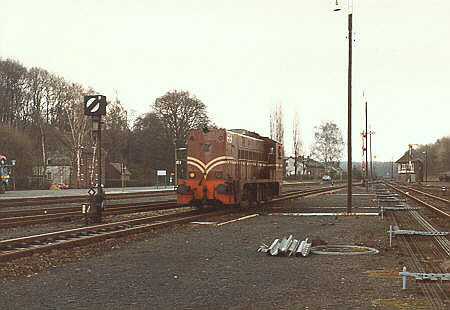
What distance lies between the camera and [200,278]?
7.36m

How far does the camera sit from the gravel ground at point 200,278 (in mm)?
5918

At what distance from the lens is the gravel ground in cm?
592

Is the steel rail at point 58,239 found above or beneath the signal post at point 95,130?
beneath

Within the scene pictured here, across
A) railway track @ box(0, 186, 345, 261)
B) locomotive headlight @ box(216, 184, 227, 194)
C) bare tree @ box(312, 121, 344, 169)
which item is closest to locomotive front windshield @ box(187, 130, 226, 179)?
locomotive headlight @ box(216, 184, 227, 194)

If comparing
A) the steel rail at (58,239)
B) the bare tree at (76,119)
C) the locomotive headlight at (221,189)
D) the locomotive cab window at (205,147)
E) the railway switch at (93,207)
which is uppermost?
the bare tree at (76,119)

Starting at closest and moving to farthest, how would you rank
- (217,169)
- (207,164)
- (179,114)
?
(217,169) → (207,164) → (179,114)

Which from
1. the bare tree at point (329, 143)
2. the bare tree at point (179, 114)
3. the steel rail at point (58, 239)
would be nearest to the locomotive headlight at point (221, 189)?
the steel rail at point (58, 239)

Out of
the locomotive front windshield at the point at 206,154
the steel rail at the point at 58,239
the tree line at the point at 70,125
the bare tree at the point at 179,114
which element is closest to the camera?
the steel rail at the point at 58,239

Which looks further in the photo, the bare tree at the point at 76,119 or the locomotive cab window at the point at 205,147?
the bare tree at the point at 76,119

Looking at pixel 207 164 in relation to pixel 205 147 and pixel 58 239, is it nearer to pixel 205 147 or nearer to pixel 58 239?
pixel 205 147

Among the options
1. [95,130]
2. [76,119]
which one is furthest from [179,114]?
[95,130]

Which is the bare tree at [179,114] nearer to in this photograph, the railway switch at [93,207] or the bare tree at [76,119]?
the bare tree at [76,119]

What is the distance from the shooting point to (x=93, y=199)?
14719mm

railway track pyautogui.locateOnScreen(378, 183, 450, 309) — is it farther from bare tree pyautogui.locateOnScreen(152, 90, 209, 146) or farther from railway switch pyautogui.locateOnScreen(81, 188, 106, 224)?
bare tree pyautogui.locateOnScreen(152, 90, 209, 146)
